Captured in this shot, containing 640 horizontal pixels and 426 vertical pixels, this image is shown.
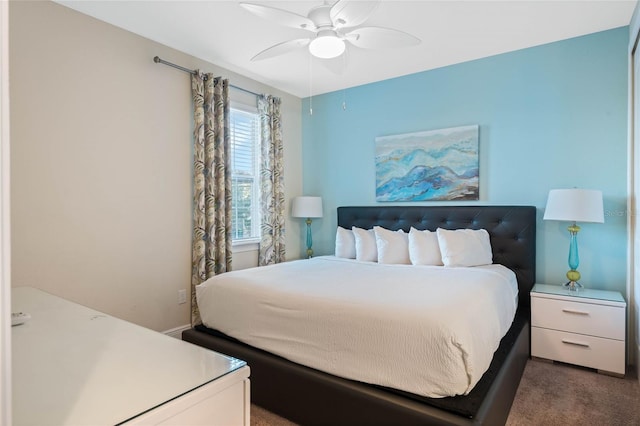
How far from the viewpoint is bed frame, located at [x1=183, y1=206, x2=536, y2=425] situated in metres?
1.56

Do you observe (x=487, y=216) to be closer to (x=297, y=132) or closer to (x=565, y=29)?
(x=565, y=29)

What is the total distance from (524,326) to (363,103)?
2.80 m

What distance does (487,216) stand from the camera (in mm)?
3357

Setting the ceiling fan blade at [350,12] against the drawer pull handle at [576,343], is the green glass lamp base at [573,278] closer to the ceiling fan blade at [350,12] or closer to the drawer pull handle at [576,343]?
the drawer pull handle at [576,343]

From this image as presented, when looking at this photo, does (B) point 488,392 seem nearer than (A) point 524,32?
Yes

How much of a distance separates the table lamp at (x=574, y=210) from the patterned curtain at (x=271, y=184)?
2.67 m

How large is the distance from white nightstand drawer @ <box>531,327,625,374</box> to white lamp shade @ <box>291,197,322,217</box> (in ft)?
8.02

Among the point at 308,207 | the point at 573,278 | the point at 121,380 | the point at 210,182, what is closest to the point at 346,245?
the point at 308,207

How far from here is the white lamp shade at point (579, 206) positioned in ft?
8.80

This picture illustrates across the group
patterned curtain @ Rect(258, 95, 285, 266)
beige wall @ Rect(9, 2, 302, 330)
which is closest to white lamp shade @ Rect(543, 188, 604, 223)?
Result: patterned curtain @ Rect(258, 95, 285, 266)

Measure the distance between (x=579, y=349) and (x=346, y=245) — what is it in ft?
6.83

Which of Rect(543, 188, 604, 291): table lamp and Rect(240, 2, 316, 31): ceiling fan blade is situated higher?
Rect(240, 2, 316, 31): ceiling fan blade

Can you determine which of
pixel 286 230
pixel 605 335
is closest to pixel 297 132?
pixel 286 230

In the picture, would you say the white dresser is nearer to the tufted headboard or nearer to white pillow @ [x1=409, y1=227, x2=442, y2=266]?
white pillow @ [x1=409, y1=227, x2=442, y2=266]
